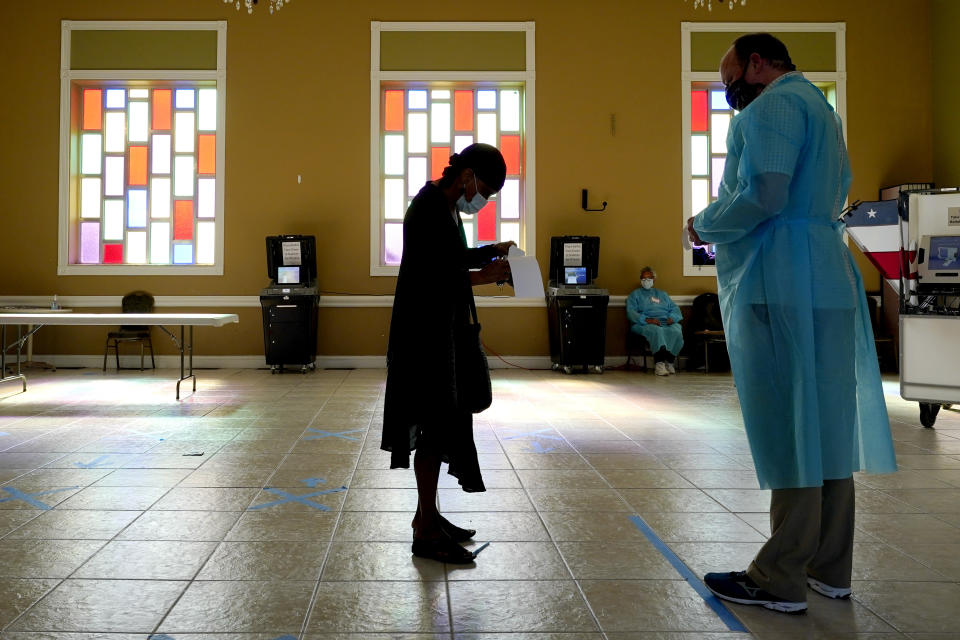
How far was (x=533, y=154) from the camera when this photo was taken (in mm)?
8703

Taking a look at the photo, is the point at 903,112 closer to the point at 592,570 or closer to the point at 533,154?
the point at 533,154

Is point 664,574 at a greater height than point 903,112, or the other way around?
point 903,112

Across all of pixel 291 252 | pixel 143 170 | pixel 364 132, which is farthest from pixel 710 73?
pixel 143 170

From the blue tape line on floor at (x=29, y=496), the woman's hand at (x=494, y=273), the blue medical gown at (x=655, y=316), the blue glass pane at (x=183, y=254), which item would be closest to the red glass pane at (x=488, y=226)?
the blue medical gown at (x=655, y=316)

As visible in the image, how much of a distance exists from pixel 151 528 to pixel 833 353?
2287mm

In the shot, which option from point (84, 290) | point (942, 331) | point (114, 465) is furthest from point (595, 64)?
point (114, 465)

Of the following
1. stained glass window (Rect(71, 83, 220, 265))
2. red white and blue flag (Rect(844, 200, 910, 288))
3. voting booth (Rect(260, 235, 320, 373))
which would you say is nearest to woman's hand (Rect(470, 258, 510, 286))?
red white and blue flag (Rect(844, 200, 910, 288))

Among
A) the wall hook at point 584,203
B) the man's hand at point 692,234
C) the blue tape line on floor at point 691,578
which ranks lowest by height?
the blue tape line on floor at point 691,578

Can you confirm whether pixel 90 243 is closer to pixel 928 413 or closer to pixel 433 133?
pixel 433 133

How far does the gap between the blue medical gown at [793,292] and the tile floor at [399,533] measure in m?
0.44

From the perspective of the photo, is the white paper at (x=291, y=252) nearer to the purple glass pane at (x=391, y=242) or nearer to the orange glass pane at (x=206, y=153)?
the purple glass pane at (x=391, y=242)

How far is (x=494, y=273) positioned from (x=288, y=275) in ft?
20.5

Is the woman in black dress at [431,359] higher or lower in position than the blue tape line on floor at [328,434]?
higher

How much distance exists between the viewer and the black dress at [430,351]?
2.28 m
